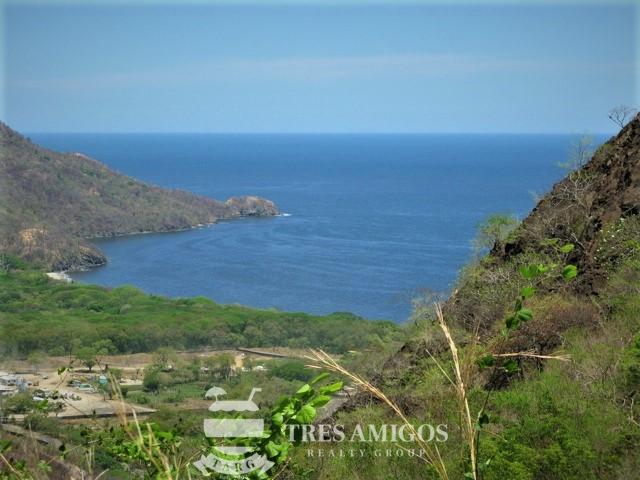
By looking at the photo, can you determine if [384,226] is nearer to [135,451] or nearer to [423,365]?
[423,365]

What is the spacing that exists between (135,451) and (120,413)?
33 centimetres

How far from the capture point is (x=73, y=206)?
5725 cm

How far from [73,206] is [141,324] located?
32725 mm

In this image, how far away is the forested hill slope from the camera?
151ft

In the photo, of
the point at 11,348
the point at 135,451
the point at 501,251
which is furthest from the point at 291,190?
the point at 135,451

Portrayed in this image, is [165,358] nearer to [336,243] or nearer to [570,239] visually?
[570,239]

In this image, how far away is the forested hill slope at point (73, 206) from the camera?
46.0 meters

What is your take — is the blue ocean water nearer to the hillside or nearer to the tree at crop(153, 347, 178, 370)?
the hillside

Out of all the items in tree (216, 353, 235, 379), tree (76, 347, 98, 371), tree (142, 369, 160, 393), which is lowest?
tree (216, 353, 235, 379)

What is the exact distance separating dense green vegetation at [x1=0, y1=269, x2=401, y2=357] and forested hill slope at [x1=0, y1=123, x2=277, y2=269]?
31.8 feet

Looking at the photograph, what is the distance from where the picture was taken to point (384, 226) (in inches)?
2163

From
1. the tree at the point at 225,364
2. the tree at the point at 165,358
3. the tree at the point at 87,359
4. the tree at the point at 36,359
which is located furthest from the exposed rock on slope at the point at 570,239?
the tree at the point at 165,358

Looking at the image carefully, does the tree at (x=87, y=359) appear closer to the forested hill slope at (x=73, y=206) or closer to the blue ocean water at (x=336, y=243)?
the blue ocean water at (x=336, y=243)

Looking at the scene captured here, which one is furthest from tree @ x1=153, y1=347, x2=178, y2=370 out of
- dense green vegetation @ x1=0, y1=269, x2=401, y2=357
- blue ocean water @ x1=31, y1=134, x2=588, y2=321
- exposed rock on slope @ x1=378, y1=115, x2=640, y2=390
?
exposed rock on slope @ x1=378, y1=115, x2=640, y2=390
